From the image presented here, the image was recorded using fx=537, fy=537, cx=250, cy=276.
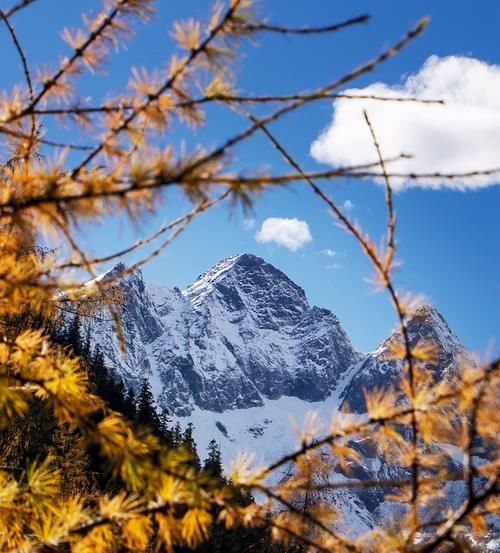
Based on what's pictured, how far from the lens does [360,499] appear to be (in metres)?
163

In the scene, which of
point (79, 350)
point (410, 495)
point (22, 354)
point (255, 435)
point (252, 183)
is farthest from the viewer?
point (255, 435)

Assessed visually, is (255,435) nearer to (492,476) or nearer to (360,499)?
(360,499)

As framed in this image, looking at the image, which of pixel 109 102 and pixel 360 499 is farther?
pixel 360 499

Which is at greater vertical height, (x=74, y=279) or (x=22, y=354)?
(x=74, y=279)

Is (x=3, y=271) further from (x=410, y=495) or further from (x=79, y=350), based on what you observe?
(x=79, y=350)

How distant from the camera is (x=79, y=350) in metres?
38.2

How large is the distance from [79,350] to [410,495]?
38914 millimetres

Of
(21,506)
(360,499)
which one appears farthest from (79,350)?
(360,499)

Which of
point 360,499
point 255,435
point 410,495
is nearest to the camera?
point 410,495

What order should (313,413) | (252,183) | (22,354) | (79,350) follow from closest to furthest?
(252,183) → (313,413) → (22,354) → (79,350)

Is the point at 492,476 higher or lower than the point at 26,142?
lower

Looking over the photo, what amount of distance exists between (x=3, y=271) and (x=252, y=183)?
853mm

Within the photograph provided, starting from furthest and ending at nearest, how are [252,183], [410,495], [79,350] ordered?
[79,350], [410,495], [252,183]

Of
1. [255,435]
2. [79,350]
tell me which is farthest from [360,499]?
[79,350]
